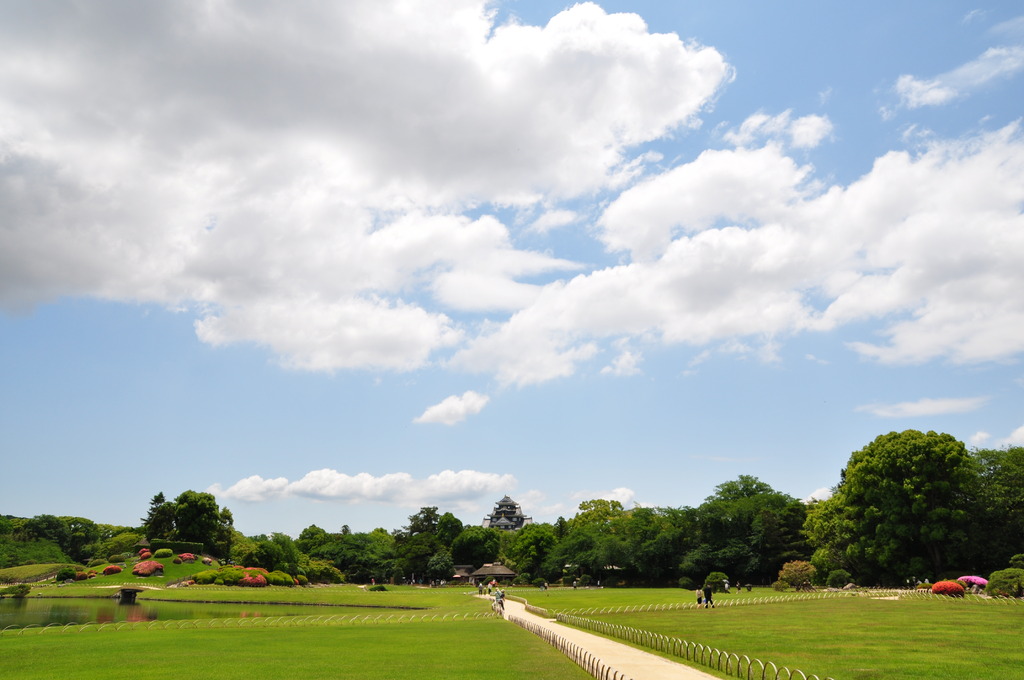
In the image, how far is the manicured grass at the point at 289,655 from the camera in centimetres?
1970

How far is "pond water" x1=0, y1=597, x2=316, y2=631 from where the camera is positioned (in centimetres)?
4444

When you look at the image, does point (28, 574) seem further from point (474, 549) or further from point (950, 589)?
point (950, 589)

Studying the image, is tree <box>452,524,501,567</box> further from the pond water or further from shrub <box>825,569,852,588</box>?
shrub <box>825,569,852,588</box>

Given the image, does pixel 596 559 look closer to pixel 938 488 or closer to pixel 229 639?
pixel 938 488

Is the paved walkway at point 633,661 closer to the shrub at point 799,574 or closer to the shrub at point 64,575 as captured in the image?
the shrub at point 799,574

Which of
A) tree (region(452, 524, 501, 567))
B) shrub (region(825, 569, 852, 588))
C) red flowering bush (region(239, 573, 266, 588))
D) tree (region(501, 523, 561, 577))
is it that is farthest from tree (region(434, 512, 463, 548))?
shrub (region(825, 569, 852, 588))

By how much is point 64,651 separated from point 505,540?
389 ft

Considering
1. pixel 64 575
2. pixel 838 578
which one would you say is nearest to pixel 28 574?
pixel 64 575

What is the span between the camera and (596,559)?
8719cm

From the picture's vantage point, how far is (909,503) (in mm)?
56469

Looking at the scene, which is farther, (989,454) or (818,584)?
(818,584)

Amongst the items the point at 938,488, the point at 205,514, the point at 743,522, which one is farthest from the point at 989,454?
the point at 205,514

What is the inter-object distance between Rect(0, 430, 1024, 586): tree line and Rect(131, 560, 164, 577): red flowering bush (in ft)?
39.4

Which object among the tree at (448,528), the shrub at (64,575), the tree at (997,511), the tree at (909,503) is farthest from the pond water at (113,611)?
the tree at (448,528)
